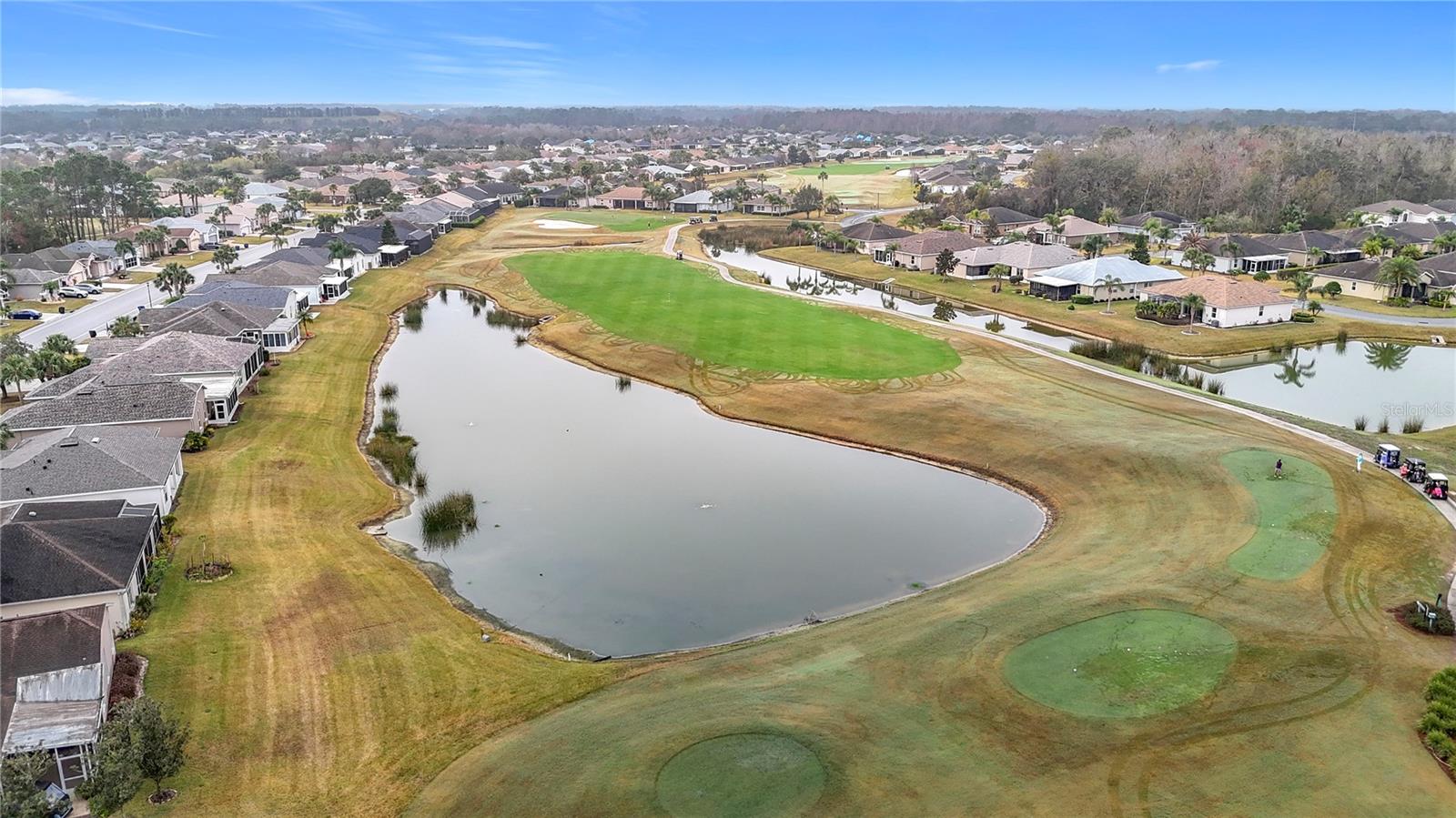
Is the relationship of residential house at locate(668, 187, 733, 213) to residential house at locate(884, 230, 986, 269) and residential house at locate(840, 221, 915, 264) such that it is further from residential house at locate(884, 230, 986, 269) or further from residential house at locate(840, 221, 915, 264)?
residential house at locate(884, 230, 986, 269)

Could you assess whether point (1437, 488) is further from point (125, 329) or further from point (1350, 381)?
point (125, 329)

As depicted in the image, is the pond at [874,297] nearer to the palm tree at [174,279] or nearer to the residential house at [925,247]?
the residential house at [925,247]

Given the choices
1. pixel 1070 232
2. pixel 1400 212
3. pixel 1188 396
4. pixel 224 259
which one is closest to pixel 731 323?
pixel 1188 396

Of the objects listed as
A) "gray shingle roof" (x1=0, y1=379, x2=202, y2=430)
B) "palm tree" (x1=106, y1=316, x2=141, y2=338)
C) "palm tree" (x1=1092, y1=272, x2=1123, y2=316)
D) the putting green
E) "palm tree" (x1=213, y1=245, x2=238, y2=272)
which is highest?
"palm tree" (x1=213, y1=245, x2=238, y2=272)

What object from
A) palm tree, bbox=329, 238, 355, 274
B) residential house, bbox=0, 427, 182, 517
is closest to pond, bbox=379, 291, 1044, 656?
residential house, bbox=0, 427, 182, 517

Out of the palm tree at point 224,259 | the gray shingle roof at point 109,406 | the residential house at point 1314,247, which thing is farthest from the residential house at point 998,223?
the gray shingle roof at point 109,406

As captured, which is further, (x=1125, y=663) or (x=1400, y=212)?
(x=1400, y=212)
